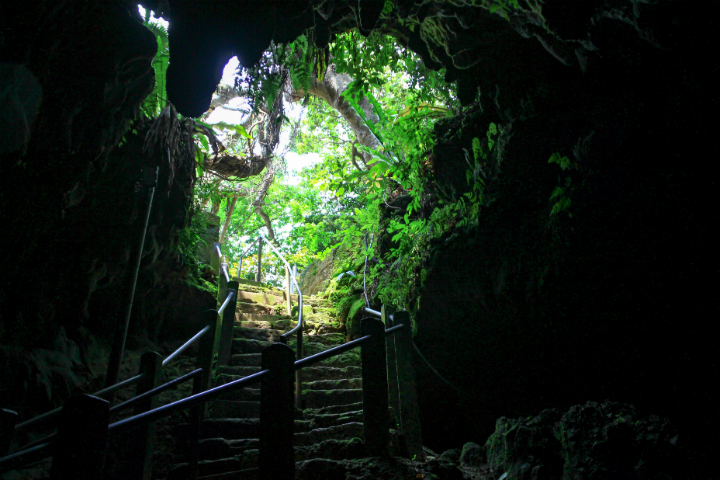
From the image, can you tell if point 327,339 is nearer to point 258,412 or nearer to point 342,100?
point 258,412

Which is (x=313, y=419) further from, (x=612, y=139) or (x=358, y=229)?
(x=358, y=229)

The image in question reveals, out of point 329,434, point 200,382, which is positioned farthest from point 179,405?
point 329,434

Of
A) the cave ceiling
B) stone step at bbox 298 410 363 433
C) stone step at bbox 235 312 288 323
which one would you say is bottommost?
stone step at bbox 298 410 363 433

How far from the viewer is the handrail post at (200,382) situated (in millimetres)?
3227

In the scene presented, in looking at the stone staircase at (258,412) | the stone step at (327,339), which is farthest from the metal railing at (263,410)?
the stone step at (327,339)

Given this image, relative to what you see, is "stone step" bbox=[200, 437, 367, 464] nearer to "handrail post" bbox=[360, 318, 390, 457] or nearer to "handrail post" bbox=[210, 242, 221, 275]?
"handrail post" bbox=[360, 318, 390, 457]

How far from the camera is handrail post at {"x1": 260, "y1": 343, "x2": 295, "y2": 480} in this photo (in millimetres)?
2158

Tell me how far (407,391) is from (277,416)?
1.66m

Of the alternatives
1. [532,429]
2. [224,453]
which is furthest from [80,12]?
[532,429]

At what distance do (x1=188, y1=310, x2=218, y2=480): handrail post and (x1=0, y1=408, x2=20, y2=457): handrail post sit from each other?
→ 1.19 metres

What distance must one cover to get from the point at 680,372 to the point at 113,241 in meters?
5.64

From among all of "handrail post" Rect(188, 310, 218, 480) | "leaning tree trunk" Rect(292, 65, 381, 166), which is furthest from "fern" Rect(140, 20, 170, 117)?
"leaning tree trunk" Rect(292, 65, 381, 166)

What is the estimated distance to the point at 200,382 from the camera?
11.8ft

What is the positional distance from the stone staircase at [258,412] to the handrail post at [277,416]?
111 cm
